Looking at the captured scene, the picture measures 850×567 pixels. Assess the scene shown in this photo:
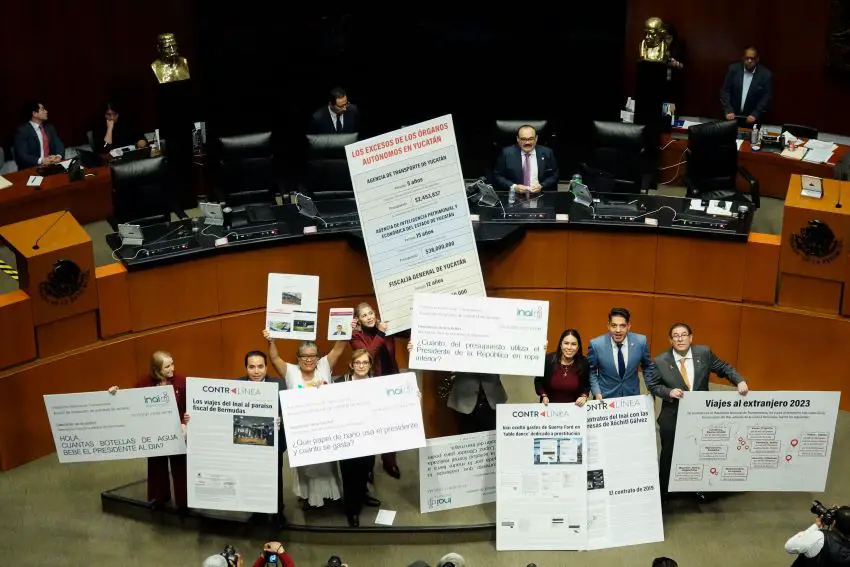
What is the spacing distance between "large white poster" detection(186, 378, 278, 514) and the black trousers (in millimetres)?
495

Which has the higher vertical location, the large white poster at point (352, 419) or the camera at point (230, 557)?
the large white poster at point (352, 419)

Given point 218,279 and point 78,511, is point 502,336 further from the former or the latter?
point 78,511

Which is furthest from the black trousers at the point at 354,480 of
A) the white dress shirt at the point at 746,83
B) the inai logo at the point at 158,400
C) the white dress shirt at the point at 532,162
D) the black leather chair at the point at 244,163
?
the white dress shirt at the point at 746,83

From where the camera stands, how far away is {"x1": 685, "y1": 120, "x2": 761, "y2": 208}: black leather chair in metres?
10.8

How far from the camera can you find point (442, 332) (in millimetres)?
7789

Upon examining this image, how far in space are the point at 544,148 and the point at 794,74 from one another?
4.27 meters

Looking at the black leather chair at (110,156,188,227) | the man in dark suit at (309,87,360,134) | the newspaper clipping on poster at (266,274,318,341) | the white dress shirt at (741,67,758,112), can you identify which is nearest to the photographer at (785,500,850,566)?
the newspaper clipping on poster at (266,274,318,341)

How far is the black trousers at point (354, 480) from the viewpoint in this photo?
7730 mm

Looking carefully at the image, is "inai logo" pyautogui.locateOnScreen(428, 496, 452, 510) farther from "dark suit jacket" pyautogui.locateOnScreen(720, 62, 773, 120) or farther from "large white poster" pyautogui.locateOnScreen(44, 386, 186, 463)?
"dark suit jacket" pyautogui.locateOnScreen(720, 62, 773, 120)

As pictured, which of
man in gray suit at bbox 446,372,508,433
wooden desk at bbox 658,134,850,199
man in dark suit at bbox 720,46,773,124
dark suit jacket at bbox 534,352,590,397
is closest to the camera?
dark suit jacket at bbox 534,352,590,397

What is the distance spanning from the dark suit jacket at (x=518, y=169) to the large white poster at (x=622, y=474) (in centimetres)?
309

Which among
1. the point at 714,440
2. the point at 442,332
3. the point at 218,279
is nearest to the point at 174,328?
the point at 218,279

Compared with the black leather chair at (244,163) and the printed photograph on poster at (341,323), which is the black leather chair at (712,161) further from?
the printed photograph on poster at (341,323)

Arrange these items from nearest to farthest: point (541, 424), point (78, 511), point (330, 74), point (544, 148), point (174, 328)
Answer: point (541, 424) < point (78, 511) < point (174, 328) < point (544, 148) < point (330, 74)
